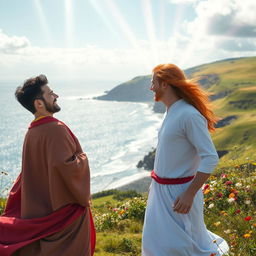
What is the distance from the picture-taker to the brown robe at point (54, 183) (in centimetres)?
446

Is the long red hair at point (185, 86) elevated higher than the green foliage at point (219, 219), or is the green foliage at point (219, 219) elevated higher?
the long red hair at point (185, 86)

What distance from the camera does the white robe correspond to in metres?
4.36

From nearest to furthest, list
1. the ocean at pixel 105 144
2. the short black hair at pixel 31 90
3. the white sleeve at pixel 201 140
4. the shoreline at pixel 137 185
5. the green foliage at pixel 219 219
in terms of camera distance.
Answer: the white sleeve at pixel 201 140 → the short black hair at pixel 31 90 → the green foliage at pixel 219 219 → the shoreline at pixel 137 185 → the ocean at pixel 105 144

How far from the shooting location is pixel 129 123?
172m

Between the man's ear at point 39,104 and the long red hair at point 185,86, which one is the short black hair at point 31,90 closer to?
the man's ear at point 39,104

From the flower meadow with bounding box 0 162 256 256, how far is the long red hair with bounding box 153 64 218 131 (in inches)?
74.7

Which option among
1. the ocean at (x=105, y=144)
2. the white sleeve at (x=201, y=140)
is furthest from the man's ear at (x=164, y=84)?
the ocean at (x=105, y=144)

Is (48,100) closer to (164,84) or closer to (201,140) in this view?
(164,84)

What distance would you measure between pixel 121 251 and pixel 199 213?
2506 mm

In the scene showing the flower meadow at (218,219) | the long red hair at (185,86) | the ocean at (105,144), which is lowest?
the ocean at (105,144)

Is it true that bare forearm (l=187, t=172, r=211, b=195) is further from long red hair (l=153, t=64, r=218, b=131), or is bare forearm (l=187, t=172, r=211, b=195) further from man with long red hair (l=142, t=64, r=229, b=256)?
long red hair (l=153, t=64, r=218, b=131)

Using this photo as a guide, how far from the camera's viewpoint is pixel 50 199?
4617mm

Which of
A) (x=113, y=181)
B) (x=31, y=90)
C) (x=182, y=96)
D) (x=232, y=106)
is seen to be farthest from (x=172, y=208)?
(x=232, y=106)

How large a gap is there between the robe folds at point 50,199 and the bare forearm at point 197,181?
56.2 inches
